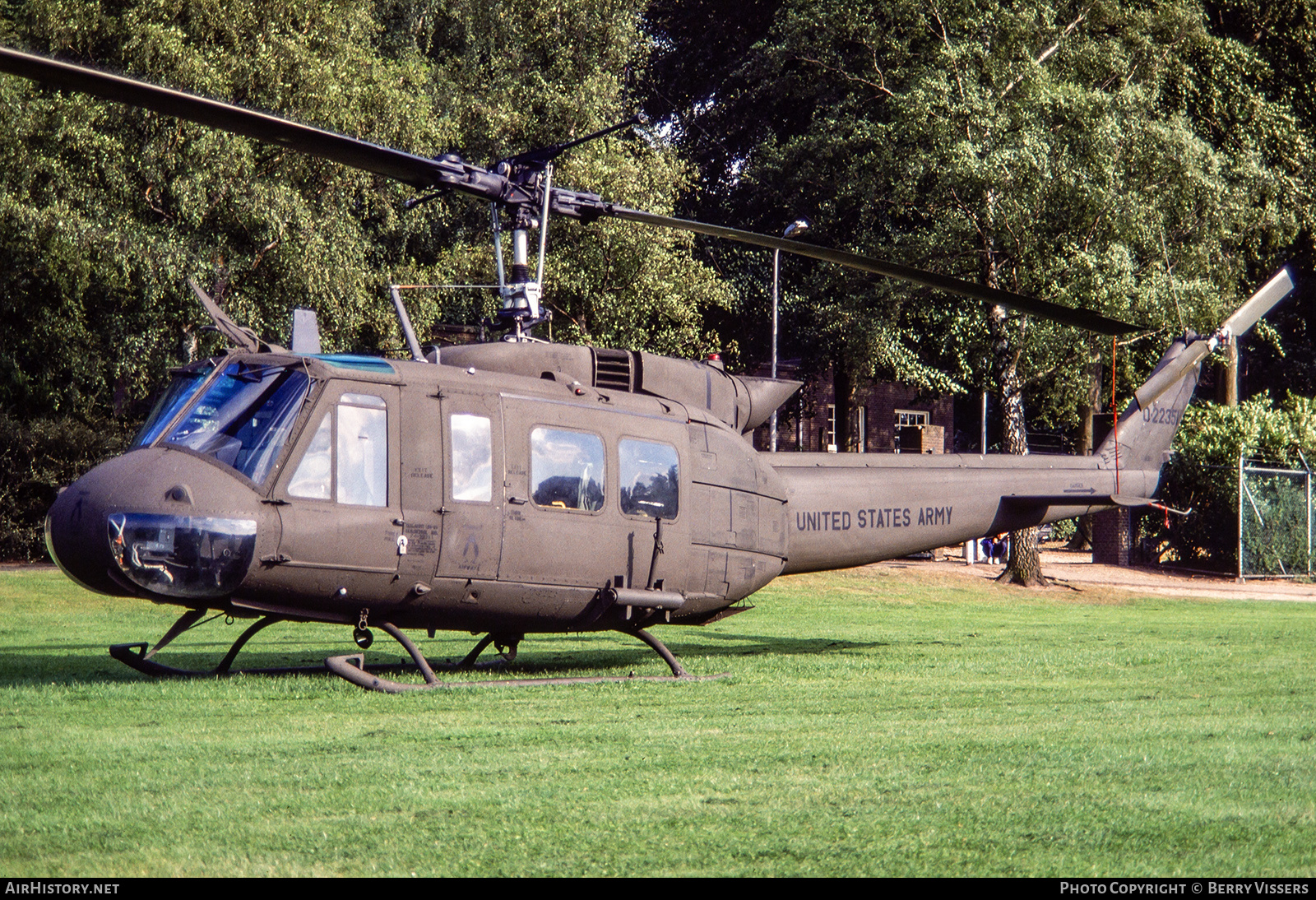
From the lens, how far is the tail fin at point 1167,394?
1484 centimetres

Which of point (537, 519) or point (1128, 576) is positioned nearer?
point (537, 519)

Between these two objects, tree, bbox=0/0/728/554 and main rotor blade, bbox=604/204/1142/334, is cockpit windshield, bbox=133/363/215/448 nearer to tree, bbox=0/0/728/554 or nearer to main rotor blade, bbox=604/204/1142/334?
main rotor blade, bbox=604/204/1142/334

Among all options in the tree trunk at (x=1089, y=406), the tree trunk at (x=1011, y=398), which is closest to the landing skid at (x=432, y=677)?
the tree trunk at (x=1011, y=398)

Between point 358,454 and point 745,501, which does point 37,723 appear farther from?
point 745,501

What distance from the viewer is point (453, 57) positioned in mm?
34250

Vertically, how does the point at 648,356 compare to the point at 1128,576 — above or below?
above

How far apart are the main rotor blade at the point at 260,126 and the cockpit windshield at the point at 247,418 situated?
5.70 ft

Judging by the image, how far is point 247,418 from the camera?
912 cm

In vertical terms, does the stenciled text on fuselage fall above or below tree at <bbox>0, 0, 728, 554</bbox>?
below

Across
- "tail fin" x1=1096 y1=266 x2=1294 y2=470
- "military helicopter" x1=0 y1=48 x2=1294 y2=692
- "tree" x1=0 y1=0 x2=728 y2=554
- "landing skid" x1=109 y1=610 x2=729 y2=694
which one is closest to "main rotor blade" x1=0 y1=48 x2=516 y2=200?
"military helicopter" x1=0 y1=48 x2=1294 y2=692

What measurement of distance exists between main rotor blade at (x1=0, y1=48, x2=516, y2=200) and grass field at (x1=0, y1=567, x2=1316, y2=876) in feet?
11.8

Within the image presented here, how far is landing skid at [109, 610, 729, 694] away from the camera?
9.52m
